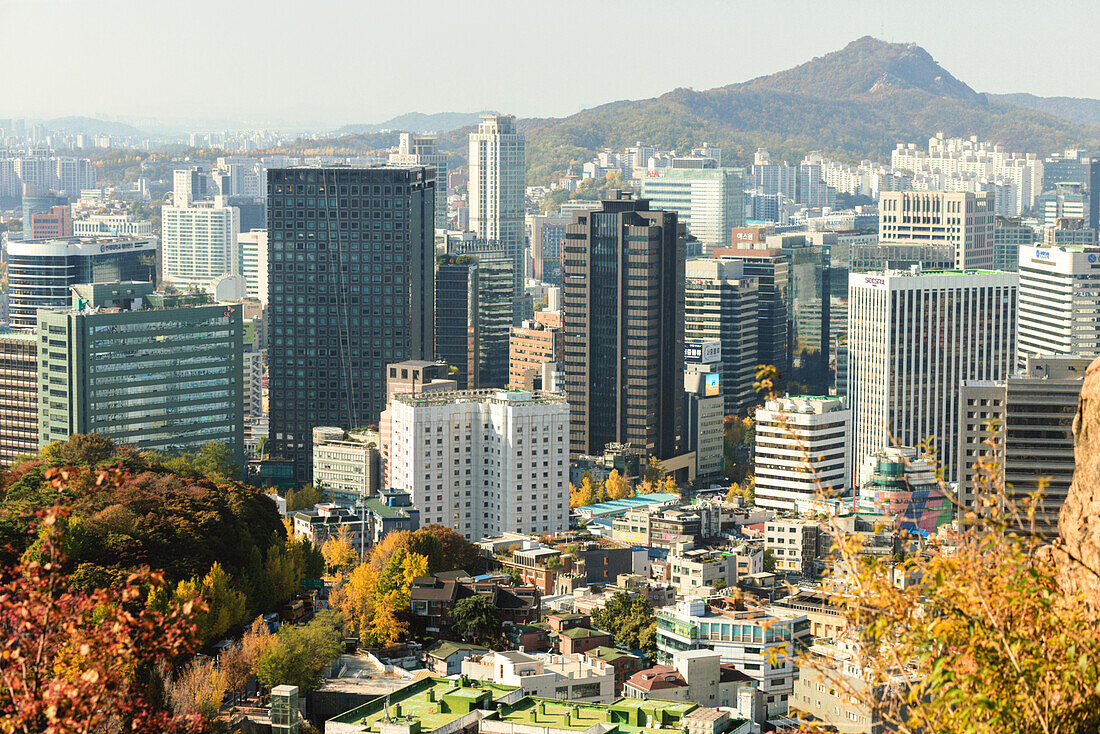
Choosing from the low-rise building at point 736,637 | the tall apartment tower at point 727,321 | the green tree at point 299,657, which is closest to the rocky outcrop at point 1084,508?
the green tree at point 299,657

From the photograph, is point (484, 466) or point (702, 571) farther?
point (484, 466)

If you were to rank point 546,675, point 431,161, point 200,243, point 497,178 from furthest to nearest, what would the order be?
point 431,161, point 497,178, point 200,243, point 546,675

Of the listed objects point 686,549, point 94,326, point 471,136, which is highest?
point 471,136

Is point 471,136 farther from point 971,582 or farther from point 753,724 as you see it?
point 971,582

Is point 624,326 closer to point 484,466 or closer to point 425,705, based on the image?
point 484,466

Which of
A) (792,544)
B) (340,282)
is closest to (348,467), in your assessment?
(340,282)

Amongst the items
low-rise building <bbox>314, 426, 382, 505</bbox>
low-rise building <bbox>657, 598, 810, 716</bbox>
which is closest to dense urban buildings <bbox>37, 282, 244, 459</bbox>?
low-rise building <bbox>314, 426, 382, 505</bbox>

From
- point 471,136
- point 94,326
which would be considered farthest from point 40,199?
point 94,326
